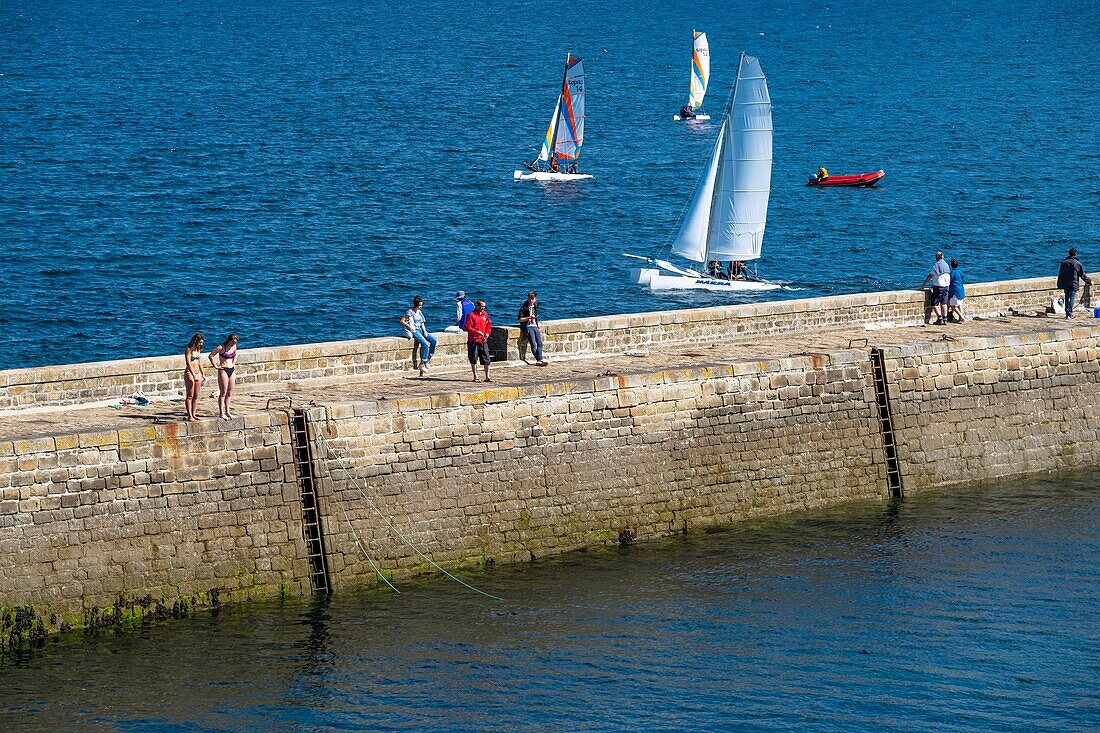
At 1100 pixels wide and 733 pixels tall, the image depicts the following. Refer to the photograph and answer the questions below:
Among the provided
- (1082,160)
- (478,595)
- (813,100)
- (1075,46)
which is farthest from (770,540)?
(1075,46)

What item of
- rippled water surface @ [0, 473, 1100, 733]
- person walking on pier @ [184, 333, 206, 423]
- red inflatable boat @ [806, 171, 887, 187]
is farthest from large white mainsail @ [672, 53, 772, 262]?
Answer: red inflatable boat @ [806, 171, 887, 187]

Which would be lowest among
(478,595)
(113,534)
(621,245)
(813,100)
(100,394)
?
(478,595)

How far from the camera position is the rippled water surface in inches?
911

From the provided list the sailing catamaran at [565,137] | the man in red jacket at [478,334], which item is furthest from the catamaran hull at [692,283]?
the sailing catamaran at [565,137]

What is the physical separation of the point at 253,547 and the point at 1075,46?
131643 mm

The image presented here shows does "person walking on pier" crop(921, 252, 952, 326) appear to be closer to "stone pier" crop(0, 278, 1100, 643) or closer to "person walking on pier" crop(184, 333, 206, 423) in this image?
"stone pier" crop(0, 278, 1100, 643)

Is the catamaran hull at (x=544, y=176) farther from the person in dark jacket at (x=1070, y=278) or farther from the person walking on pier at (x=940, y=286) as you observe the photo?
the person in dark jacket at (x=1070, y=278)

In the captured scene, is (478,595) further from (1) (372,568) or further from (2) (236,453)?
(2) (236,453)

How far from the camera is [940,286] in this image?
35594mm

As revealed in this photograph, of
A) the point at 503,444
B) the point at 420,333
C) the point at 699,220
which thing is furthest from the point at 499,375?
the point at 699,220

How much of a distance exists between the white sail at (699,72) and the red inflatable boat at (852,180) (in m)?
26.9

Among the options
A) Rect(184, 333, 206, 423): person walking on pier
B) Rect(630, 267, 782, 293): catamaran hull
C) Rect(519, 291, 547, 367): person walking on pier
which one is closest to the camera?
Rect(184, 333, 206, 423): person walking on pier

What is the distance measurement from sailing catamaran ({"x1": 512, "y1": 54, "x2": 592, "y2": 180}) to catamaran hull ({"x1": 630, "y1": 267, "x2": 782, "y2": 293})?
25.0 metres

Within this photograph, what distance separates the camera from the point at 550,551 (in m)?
29.2
